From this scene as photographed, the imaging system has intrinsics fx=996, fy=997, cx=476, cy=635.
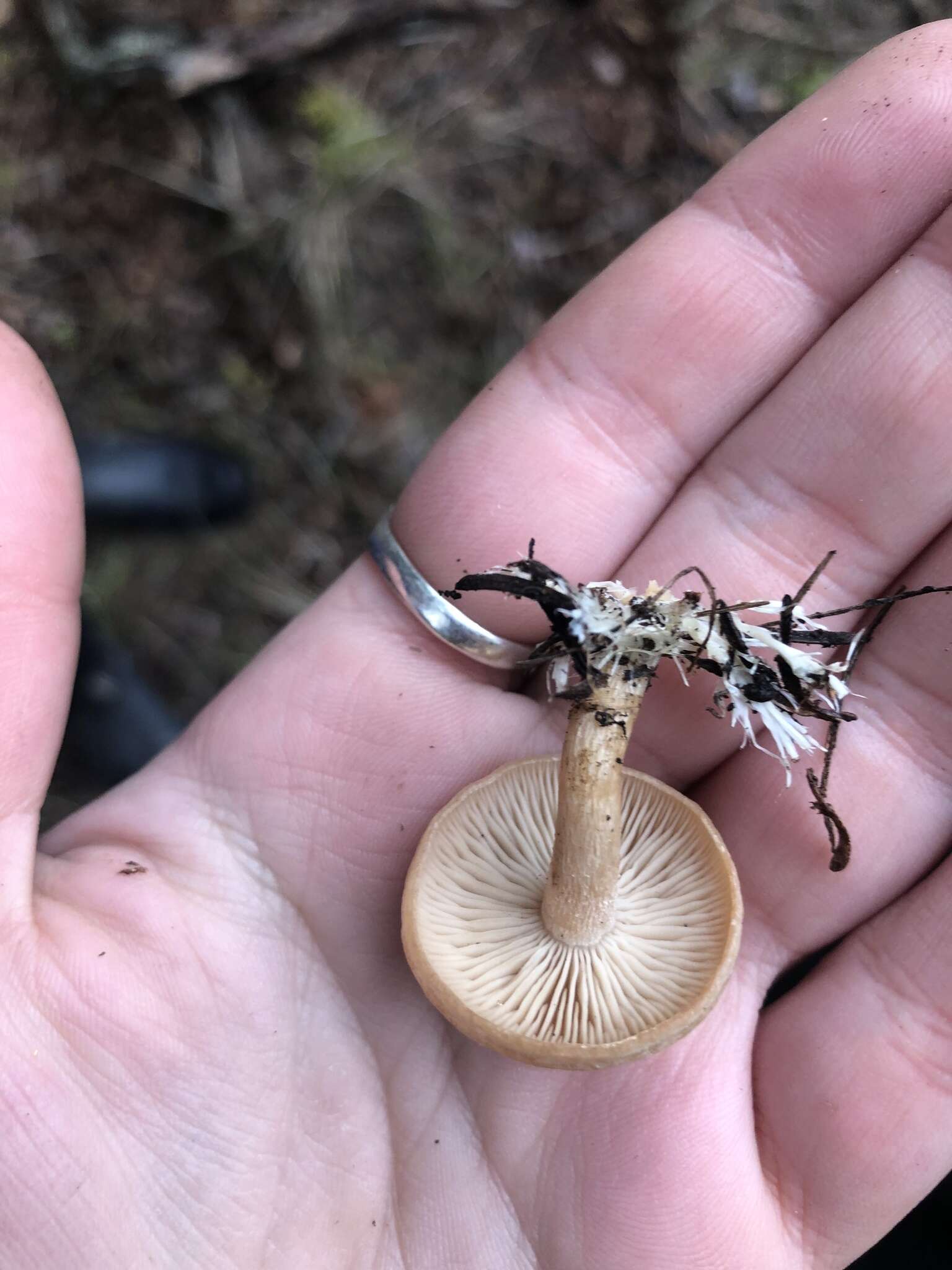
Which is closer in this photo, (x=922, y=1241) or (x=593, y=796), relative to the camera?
(x=593, y=796)

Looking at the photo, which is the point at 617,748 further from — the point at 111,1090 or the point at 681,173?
the point at 681,173

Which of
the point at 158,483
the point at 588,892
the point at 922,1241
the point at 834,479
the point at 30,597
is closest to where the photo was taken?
the point at 30,597

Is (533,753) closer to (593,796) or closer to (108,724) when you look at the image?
(593,796)

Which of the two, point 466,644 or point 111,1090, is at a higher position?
point 466,644

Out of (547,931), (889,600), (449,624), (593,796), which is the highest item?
(889,600)

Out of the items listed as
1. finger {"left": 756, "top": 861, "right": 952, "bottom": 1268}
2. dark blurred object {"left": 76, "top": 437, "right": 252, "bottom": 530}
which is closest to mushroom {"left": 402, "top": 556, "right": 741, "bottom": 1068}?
finger {"left": 756, "top": 861, "right": 952, "bottom": 1268}

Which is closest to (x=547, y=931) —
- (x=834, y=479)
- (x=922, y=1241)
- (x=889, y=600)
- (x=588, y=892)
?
(x=588, y=892)

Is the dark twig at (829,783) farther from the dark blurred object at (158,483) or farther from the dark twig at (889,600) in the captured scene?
the dark blurred object at (158,483)

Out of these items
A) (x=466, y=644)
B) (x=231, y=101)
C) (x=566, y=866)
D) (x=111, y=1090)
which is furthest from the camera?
(x=231, y=101)

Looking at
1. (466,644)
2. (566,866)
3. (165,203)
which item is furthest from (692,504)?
(165,203)
